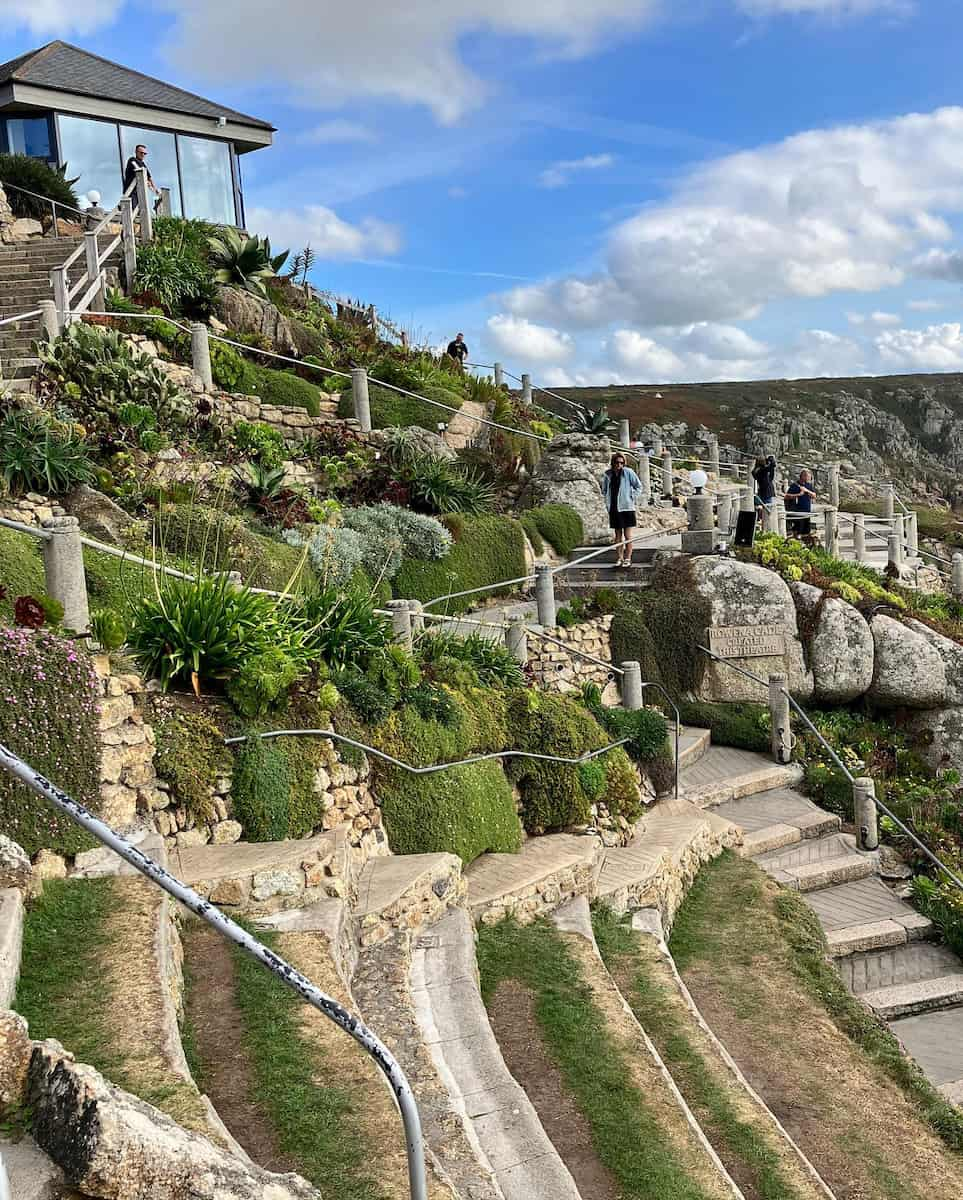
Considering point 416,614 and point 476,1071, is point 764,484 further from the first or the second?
point 476,1071

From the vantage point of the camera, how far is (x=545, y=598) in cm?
1579

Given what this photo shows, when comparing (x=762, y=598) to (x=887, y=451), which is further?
(x=887, y=451)

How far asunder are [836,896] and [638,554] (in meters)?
7.77

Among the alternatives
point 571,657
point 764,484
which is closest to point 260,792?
point 571,657

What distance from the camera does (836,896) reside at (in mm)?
12570

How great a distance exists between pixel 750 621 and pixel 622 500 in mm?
2880

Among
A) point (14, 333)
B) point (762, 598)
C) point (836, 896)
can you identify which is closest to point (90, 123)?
point (14, 333)

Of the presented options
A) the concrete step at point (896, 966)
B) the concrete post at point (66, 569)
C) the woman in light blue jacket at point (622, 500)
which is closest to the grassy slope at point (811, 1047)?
the concrete step at point (896, 966)

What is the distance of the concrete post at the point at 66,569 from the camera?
25.9 feet

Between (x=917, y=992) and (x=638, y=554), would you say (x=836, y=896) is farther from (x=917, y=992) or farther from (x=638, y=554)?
(x=638, y=554)

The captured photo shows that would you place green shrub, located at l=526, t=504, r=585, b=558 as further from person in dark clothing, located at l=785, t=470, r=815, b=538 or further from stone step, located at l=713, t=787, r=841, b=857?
stone step, located at l=713, t=787, r=841, b=857

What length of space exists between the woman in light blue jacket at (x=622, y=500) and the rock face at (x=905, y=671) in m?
4.22

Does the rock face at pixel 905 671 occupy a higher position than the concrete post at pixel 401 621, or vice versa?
the concrete post at pixel 401 621

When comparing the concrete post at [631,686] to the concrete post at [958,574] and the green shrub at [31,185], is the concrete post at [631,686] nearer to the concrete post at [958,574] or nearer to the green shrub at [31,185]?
the concrete post at [958,574]
